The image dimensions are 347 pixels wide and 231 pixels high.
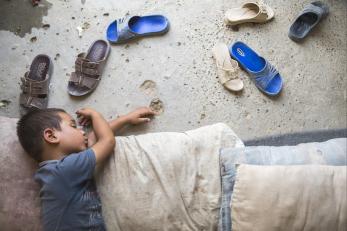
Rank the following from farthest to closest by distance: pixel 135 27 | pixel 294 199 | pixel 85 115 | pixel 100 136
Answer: pixel 135 27 < pixel 85 115 < pixel 100 136 < pixel 294 199

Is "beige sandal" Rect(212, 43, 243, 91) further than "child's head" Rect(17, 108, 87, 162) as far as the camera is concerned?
Yes

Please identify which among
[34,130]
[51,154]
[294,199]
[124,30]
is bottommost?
[294,199]

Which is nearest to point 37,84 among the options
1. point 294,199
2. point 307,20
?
point 294,199

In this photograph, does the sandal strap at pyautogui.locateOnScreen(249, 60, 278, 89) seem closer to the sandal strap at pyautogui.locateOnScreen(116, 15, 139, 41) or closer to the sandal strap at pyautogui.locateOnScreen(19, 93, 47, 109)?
the sandal strap at pyautogui.locateOnScreen(116, 15, 139, 41)

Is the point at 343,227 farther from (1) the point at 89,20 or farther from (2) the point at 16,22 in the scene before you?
(2) the point at 16,22

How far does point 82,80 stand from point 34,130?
487 millimetres

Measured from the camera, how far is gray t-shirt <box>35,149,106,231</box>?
59.5 inches

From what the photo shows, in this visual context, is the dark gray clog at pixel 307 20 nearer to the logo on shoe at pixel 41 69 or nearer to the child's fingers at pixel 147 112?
the child's fingers at pixel 147 112

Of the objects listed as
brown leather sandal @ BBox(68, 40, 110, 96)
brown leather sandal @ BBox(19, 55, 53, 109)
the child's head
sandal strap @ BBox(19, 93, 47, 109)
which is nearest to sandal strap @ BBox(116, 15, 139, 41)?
brown leather sandal @ BBox(68, 40, 110, 96)

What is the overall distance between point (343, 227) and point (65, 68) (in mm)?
1582

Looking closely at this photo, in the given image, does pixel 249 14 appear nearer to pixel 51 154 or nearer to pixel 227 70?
pixel 227 70

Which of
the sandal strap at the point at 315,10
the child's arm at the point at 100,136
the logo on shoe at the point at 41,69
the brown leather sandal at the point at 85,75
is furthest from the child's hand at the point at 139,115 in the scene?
the sandal strap at the point at 315,10

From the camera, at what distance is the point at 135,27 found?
211 cm

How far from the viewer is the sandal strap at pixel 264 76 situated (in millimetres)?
1983
